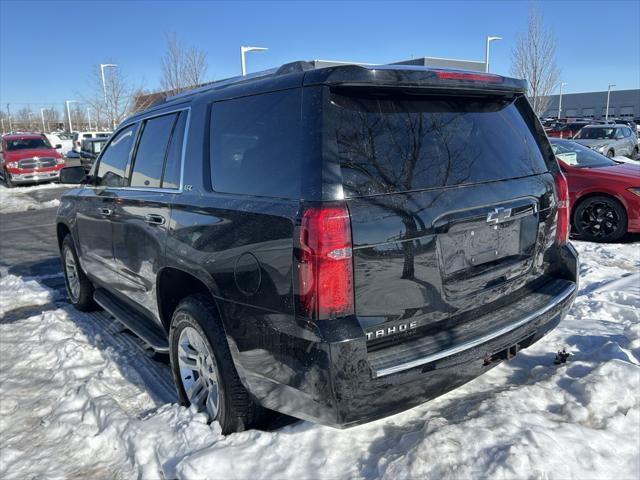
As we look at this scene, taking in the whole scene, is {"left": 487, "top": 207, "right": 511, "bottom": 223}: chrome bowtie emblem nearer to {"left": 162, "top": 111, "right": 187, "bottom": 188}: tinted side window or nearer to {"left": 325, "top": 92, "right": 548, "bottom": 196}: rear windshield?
{"left": 325, "top": 92, "right": 548, "bottom": 196}: rear windshield

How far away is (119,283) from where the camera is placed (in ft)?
14.0

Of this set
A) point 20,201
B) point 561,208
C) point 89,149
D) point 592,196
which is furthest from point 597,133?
point 20,201

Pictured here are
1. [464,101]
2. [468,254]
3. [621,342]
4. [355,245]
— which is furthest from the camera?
[621,342]

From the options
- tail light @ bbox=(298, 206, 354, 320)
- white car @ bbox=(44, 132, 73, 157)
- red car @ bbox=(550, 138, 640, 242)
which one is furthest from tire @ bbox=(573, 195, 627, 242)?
white car @ bbox=(44, 132, 73, 157)

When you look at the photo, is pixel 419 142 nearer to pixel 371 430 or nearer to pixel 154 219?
pixel 371 430

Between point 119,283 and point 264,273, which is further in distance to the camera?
point 119,283

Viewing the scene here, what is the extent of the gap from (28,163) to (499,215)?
21.2 m

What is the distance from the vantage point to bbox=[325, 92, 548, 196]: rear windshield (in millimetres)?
2361

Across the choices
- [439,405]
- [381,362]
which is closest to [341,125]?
[381,362]

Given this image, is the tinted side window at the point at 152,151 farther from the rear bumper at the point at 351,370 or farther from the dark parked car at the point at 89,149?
the dark parked car at the point at 89,149

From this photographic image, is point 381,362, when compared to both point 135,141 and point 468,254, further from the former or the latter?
point 135,141

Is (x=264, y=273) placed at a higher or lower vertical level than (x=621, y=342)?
higher

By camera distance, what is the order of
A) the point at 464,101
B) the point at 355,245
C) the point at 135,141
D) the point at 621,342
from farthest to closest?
the point at 135,141 → the point at 621,342 → the point at 464,101 → the point at 355,245

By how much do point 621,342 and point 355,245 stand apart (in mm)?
2553
